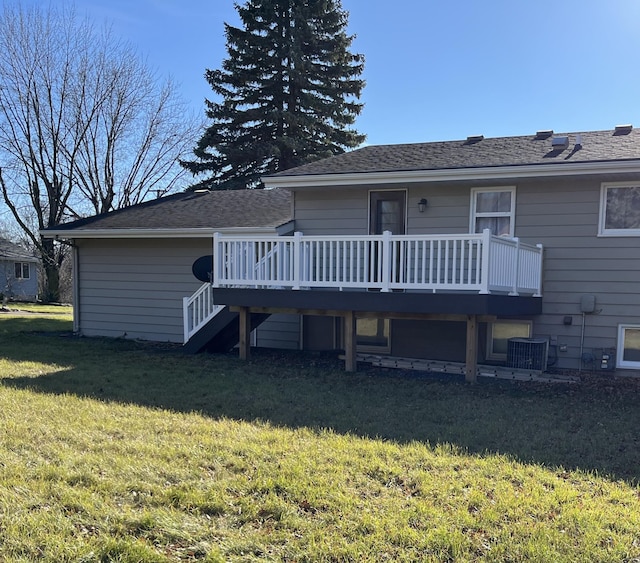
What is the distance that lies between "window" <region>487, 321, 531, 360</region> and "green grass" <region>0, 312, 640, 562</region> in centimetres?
217

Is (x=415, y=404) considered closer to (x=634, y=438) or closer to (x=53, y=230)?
(x=634, y=438)

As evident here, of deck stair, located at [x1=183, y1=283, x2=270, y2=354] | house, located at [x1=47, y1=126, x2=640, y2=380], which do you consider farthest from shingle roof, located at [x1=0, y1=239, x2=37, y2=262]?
house, located at [x1=47, y1=126, x2=640, y2=380]

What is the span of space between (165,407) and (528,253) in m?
5.94

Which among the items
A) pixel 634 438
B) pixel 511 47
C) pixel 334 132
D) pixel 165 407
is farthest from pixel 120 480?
pixel 334 132

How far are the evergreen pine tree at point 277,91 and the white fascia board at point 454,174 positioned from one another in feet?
48.9

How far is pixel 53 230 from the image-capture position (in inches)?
495

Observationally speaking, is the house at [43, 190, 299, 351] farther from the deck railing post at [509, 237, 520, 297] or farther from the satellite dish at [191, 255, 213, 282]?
the deck railing post at [509, 237, 520, 297]

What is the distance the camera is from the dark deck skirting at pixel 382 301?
24.2 ft

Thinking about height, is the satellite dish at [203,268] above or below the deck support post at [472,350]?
above

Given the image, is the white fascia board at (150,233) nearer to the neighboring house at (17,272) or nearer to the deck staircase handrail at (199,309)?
the deck staircase handrail at (199,309)

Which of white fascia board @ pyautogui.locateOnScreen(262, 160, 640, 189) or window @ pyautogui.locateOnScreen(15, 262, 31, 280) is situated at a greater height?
white fascia board @ pyautogui.locateOnScreen(262, 160, 640, 189)

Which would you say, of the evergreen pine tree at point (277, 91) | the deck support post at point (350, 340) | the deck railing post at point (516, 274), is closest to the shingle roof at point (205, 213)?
the deck support post at point (350, 340)

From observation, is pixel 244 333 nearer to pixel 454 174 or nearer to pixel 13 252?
pixel 454 174

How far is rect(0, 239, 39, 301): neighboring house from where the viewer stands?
31844 millimetres
